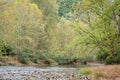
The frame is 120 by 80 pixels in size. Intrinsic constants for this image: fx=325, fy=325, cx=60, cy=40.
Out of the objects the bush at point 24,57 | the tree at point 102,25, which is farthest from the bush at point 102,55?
the bush at point 24,57

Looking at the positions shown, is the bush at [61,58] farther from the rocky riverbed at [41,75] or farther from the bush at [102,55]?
the rocky riverbed at [41,75]

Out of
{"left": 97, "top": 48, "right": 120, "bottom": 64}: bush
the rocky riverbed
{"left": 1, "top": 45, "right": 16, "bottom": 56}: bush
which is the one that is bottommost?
the rocky riverbed

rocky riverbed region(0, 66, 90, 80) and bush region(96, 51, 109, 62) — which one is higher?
bush region(96, 51, 109, 62)

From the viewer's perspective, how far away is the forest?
32.3 meters

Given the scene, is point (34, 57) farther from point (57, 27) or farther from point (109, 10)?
point (109, 10)

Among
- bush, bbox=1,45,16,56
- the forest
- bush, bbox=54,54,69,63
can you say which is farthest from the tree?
bush, bbox=54,54,69,63

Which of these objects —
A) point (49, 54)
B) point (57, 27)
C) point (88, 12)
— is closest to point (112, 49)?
point (88, 12)

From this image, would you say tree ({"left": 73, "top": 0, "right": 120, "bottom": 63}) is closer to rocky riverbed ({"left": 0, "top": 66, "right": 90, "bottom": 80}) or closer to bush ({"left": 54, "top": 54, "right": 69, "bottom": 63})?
rocky riverbed ({"left": 0, "top": 66, "right": 90, "bottom": 80})

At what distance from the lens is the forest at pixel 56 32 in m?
32.3

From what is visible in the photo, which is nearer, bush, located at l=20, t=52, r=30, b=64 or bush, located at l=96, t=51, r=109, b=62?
bush, located at l=96, t=51, r=109, b=62

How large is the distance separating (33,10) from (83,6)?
82.9 ft

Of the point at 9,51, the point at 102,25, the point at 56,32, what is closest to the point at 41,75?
the point at 102,25

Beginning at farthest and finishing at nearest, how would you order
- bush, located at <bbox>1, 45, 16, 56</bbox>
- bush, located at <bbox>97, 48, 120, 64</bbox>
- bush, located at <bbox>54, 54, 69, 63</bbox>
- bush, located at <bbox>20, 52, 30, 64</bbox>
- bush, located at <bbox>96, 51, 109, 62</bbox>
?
bush, located at <bbox>54, 54, 69, 63</bbox>, bush, located at <bbox>20, 52, 30, 64</bbox>, bush, located at <bbox>1, 45, 16, 56</bbox>, bush, located at <bbox>96, 51, 109, 62</bbox>, bush, located at <bbox>97, 48, 120, 64</bbox>

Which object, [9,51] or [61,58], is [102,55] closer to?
[9,51]
